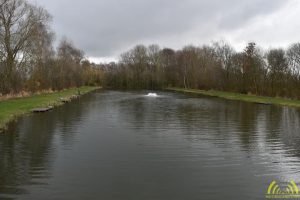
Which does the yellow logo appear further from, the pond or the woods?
the woods

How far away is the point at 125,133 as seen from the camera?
17.0 meters

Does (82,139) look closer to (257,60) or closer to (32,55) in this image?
(32,55)

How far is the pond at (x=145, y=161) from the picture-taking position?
26.9 ft

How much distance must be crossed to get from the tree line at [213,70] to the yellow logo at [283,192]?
35.7 metres

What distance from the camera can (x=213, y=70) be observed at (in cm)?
7388

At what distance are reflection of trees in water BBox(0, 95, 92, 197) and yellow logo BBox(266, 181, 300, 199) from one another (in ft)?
19.7

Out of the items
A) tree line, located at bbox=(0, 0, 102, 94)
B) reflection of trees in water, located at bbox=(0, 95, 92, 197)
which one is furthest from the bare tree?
reflection of trees in water, located at bbox=(0, 95, 92, 197)

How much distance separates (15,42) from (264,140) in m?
34.1

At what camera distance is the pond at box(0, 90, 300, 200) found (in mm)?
8211

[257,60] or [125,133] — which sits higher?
[257,60]

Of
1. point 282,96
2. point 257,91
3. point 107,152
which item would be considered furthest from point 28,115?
point 257,91

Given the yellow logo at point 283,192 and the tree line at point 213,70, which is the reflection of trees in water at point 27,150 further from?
the tree line at point 213,70

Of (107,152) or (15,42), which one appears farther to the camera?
(15,42)

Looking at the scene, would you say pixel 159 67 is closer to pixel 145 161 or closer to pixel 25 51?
pixel 25 51
